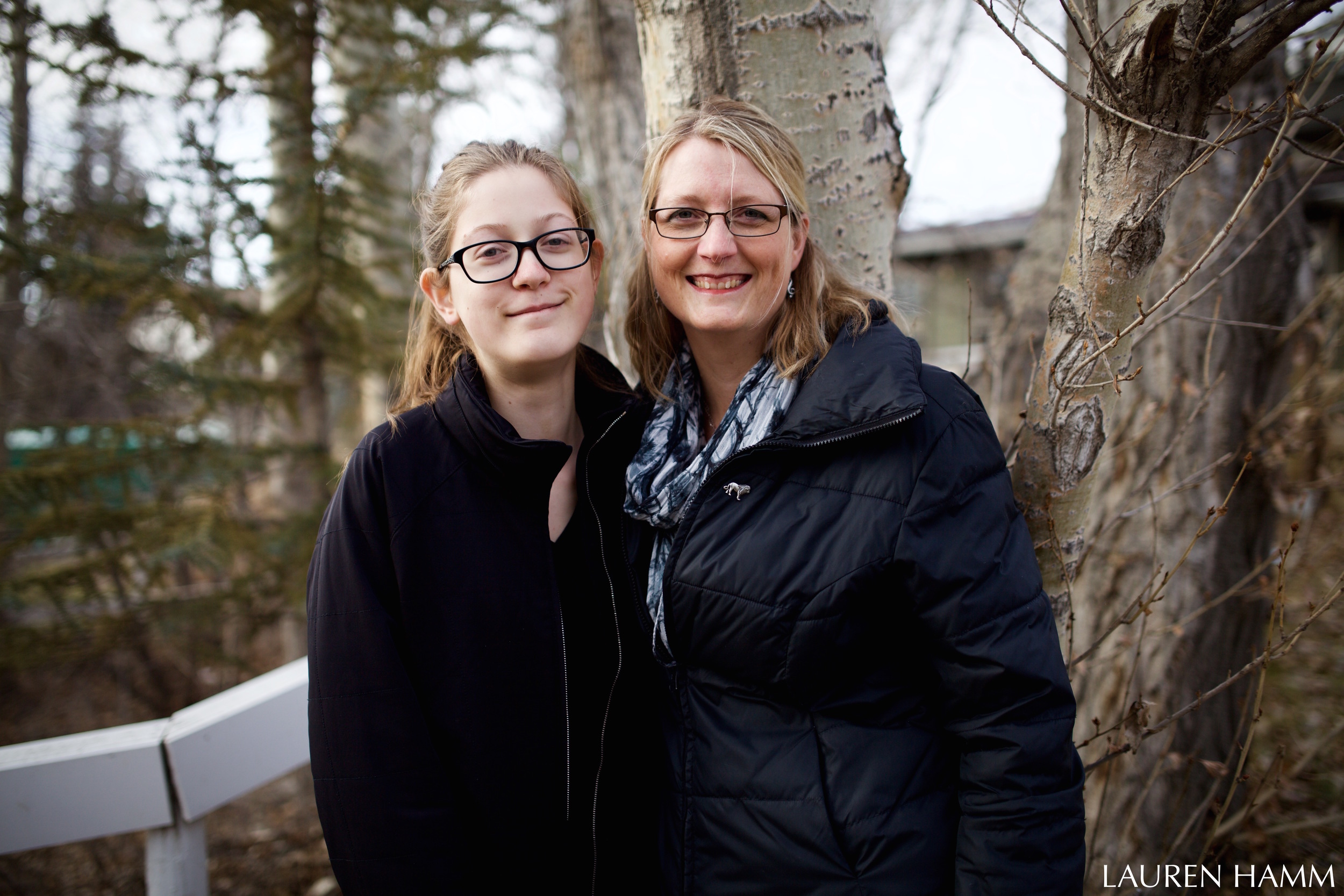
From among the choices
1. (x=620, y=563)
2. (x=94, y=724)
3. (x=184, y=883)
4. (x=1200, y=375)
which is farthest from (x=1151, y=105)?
(x=94, y=724)

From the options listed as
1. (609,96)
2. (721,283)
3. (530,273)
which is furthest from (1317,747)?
(609,96)

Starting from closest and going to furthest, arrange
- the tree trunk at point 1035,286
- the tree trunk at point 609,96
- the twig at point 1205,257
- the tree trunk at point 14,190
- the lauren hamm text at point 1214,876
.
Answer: the twig at point 1205,257 → the lauren hamm text at point 1214,876 → the tree trunk at point 1035,286 → the tree trunk at point 609,96 → the tree trunk at point 14,190

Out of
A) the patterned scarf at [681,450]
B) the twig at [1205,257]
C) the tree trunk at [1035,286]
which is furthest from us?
the tree trunk at [1035,286]

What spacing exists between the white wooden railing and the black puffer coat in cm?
131

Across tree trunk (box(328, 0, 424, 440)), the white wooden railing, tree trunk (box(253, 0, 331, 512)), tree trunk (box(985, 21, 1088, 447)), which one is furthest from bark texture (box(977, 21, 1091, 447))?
tree trunk (box(253, 0, 331, 512))

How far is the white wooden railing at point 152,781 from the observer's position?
1.82 metres

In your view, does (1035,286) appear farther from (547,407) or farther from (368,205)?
(368,205)

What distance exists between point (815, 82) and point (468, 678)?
1730 mm

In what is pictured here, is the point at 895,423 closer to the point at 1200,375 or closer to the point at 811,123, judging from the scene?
the point at 811,123

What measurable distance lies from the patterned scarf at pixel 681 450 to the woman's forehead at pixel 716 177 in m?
0.37

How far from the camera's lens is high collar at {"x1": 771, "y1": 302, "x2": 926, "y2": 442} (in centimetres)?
138

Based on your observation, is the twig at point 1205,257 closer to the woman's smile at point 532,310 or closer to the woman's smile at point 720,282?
the woman's smile at point 720,282

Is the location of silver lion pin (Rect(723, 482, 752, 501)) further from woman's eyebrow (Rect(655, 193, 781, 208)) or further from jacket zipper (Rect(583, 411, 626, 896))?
woman's eyebrow (Rect(655, 193, 781, 208))

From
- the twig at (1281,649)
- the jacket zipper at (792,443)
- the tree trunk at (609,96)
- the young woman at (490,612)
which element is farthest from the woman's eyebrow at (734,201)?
the tree trunk at (609,96)
